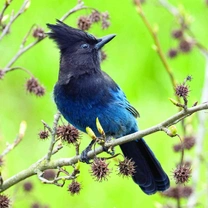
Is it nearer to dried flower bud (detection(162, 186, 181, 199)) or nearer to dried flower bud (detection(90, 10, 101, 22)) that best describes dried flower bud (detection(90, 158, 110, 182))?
dried flower bud (detection(162, 186, 181, 199))

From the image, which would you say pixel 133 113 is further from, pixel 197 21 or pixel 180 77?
pixel 197 21

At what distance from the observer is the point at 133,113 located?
4.51 metres

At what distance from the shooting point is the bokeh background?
636 cm

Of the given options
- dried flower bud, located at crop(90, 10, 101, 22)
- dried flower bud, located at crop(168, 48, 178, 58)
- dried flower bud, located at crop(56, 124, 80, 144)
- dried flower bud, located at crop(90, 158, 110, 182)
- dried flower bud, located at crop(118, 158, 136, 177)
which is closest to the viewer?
dried flower bud, located at crop(90, 158, 110, 182)

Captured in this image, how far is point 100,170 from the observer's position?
3.22 meters

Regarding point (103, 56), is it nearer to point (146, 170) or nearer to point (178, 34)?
point (178, 34)

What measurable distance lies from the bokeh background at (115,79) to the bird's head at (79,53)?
1971mm

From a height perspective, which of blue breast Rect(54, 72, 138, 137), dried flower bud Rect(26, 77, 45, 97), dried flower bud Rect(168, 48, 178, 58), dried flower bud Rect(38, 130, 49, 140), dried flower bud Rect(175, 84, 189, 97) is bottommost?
dried flower bud Rect(38, 130, 49, 140)

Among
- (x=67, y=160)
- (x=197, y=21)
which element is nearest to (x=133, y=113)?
(x=67, y=160)

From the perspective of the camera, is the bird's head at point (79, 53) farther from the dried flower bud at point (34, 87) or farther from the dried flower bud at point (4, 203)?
the dried flower bud at point (4, 203)

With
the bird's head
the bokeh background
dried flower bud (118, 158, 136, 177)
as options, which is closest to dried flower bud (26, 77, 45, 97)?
the bird's head

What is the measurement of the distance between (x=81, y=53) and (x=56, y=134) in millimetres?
1043

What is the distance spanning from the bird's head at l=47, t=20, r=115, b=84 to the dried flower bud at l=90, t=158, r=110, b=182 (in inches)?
46.8

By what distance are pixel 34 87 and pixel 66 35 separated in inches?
23.6
